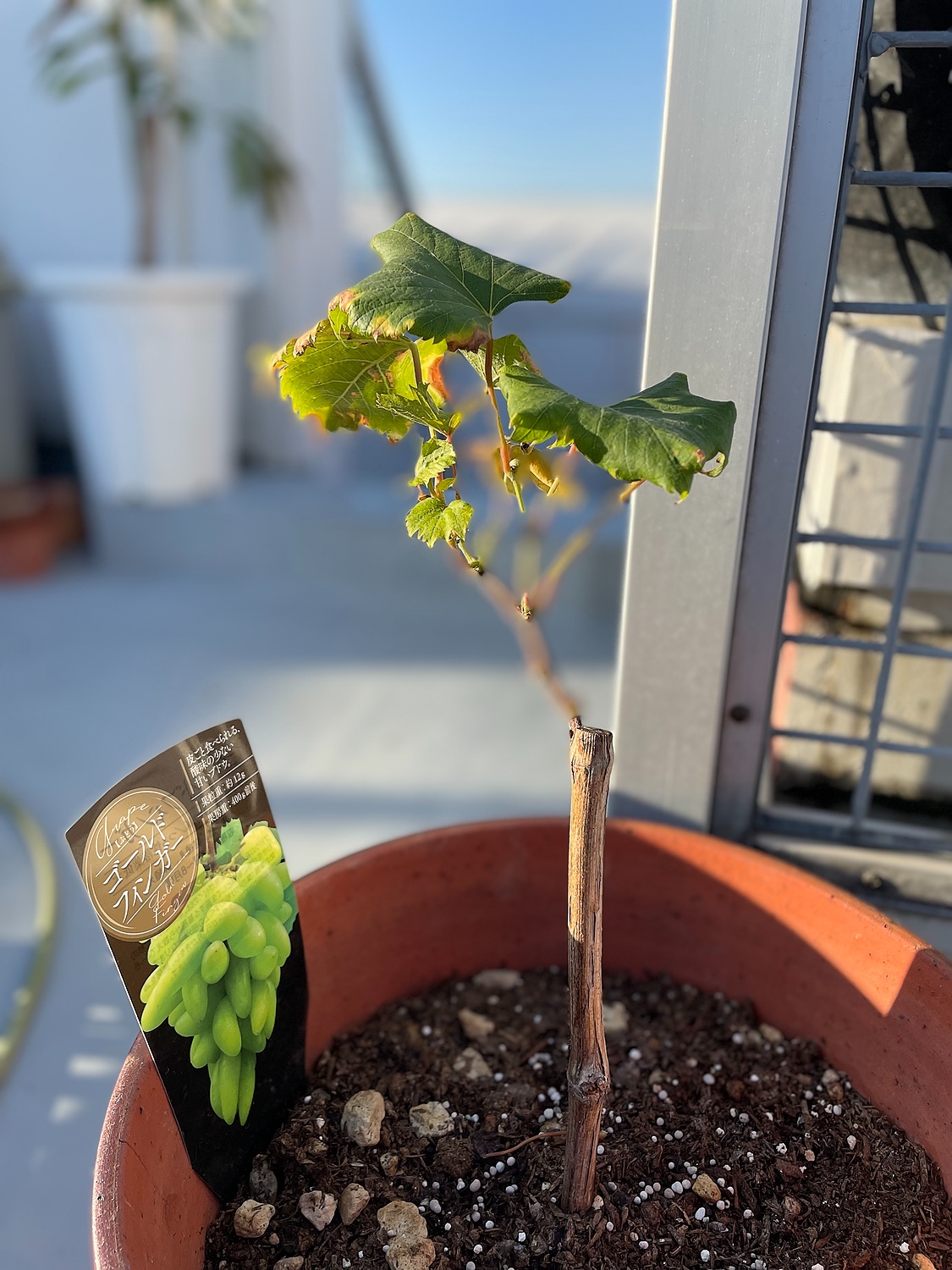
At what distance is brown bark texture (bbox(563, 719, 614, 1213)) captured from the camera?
632 mm

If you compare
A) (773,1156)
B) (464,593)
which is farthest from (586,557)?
(773,1156)

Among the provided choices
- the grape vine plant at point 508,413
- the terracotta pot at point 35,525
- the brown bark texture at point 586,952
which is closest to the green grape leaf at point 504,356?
the grape vine plant at point 508,413

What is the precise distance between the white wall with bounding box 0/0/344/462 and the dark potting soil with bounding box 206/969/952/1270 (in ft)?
7.25

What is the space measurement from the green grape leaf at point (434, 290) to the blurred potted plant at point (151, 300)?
190 centimetres

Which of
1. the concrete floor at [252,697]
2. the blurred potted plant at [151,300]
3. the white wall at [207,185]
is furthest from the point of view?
the white wall at [207,185]

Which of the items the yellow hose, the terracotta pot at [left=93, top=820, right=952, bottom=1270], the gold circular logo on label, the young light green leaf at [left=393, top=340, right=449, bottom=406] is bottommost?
the yellow hose

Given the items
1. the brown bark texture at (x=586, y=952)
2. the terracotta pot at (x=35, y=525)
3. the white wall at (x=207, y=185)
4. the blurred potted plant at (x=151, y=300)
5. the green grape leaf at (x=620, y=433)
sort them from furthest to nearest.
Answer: the white wall at (x=207, y=185) → the terracotta pot at (x=35, y=525) → the blurred potted plant at (x=151, y=300) → the brown bark texture at (x=586, y=952) → the green grape leaf at (x=620, y=433)

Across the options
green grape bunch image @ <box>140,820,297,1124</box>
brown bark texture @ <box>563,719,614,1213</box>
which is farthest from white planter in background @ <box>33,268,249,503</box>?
brown bark texture @ <box>563,719,614,1213</box>

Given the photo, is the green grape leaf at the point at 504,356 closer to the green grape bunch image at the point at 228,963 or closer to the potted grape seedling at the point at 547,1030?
the potted grape seedling at the point at 547,1030

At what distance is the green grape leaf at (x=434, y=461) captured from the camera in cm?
60

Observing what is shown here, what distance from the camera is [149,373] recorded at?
2.39m

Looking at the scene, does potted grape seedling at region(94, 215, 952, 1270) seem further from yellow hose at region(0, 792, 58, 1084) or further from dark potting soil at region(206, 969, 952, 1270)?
yellow hose at region(0, 792, 58, 1084)

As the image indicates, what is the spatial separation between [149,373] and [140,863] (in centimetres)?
204

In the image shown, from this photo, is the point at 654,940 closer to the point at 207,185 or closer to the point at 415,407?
the point at 415,407
